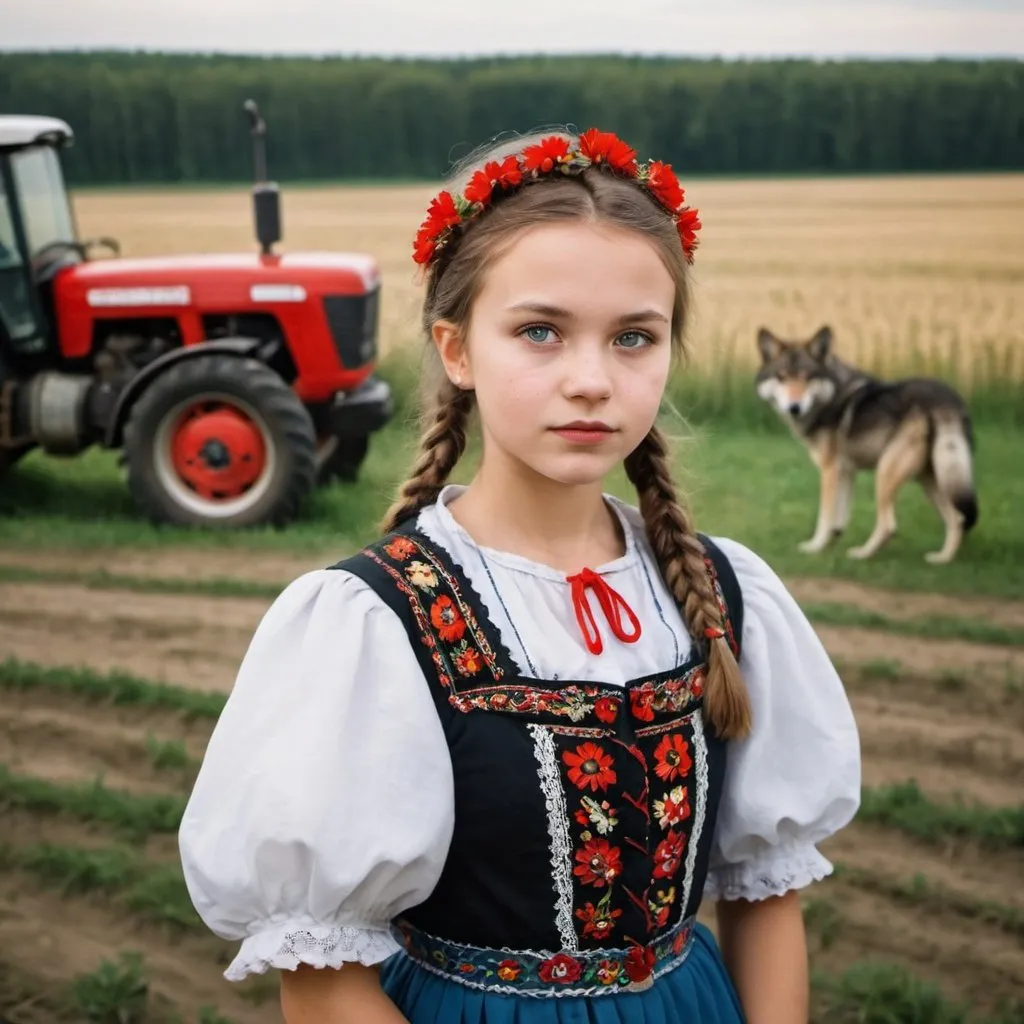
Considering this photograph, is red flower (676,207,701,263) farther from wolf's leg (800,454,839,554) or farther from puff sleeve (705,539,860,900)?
wolf's leg (800,454,839,554)

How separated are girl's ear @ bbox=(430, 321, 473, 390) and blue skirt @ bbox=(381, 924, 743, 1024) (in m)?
0.46

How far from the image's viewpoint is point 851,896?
96.8 inches

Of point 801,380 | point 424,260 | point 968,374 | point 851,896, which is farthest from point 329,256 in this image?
point 424,260

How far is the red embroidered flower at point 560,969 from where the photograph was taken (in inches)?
41.2

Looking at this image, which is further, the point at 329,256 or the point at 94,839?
the point at 329,256

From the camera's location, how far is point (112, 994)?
2.20 meters

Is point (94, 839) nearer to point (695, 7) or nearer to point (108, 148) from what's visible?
point (108, 148)

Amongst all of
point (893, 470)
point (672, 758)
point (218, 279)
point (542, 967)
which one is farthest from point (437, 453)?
point (218, 279)

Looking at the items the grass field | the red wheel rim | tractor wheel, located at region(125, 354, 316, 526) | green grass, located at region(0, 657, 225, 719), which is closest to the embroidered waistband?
the grass field

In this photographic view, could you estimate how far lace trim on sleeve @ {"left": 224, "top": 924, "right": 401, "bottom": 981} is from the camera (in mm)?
992

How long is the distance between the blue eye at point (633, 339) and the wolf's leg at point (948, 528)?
267 cm

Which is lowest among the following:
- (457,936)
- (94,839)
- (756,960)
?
(94,839)

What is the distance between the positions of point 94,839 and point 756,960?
1780 millimetres

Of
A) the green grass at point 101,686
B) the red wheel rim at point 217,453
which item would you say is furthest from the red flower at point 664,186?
the red wheel rim at point 217,453
